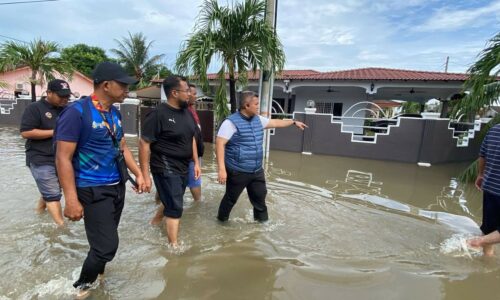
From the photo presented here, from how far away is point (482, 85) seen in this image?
595 cm

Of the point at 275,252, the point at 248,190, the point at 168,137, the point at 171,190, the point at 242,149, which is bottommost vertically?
the point at 275,252

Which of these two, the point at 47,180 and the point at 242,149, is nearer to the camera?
the point at 47,180

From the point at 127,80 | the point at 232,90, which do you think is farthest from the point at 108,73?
the point at 232,90

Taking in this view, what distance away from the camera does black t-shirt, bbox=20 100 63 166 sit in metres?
3.66

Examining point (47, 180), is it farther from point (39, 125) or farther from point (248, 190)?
point (248, 190)

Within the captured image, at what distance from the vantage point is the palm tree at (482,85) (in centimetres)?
577

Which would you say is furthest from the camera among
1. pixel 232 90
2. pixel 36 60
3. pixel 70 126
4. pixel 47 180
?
pixel 36 60

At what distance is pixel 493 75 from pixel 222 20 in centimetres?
512

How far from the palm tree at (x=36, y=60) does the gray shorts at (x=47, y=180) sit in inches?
506

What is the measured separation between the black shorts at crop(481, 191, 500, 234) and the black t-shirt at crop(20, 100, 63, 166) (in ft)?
15.1

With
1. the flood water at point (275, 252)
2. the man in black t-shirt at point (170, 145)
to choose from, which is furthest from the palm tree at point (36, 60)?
the man in black t-shirt at point (170, 145)

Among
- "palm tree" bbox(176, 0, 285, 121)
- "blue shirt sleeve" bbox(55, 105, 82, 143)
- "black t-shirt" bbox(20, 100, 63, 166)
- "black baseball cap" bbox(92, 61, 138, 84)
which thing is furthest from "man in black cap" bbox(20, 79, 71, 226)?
"palm tree" bbox(176, 0, 285, 121)

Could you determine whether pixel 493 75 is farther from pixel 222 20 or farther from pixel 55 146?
pixel 55 146

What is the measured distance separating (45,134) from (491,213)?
4764mm
